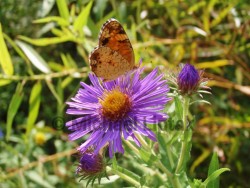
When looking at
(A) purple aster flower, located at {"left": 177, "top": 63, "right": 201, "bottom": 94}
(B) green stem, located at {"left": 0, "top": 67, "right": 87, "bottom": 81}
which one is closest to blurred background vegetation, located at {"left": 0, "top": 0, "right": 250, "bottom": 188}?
(B) green stem, located at {"left": 0, "top": 67, "right": 87, "bottom": 81}

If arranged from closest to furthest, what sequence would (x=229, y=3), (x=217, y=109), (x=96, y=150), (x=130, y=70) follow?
(x=96, y=150), (x=130, y=70), (x=229, y=3), (x=217, y=109)

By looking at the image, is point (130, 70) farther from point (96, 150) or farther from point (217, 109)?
point (217, 109)

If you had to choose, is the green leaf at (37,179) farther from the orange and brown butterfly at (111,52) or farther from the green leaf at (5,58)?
the orange and brown butterfly at (111,52)

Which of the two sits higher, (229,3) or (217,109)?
(229,3)

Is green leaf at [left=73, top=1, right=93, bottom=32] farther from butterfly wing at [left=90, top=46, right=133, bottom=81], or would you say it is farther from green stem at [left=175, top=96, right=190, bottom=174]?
green stem at [left=175, top=96, right=190, bottom=174]

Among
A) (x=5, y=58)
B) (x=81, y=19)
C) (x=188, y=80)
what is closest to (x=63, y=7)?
(x=81, y=19)

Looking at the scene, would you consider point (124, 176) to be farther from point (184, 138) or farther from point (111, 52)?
point (111, 52)

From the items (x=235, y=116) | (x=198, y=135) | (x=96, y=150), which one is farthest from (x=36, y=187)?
(x=96, y=150)
